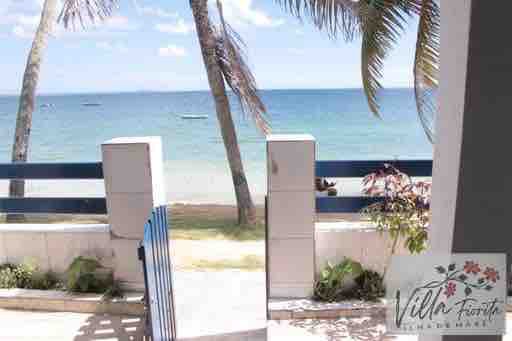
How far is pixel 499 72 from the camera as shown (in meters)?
1.28

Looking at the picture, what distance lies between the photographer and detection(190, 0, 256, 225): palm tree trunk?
5.51 metres

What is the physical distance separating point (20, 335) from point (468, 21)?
10.9 ft

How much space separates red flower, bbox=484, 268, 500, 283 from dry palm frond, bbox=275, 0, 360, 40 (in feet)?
9.23

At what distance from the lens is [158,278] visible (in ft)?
8.05

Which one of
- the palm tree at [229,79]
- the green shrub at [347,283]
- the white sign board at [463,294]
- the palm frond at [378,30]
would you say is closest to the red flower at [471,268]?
the white sign board at [463,294]

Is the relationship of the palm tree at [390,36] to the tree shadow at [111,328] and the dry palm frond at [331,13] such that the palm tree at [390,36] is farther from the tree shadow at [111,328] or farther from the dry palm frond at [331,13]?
the tree shadow at [111,328]

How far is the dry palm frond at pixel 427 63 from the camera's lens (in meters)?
3.27

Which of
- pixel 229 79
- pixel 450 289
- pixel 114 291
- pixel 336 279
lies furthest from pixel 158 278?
pixel 229 79

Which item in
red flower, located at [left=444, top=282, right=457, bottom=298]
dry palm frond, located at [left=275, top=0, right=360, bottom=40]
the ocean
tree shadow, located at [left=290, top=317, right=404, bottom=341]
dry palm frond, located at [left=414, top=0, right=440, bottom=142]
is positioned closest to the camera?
red flower, located at [left=444, top=282, right=457, bottom=298]

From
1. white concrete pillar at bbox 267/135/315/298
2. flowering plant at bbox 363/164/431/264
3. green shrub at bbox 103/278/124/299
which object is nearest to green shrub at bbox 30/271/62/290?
green shrub at bbox 103/278/124/299

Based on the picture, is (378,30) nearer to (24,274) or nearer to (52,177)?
(52,177)

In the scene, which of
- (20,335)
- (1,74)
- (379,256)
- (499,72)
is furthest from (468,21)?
(1,74)

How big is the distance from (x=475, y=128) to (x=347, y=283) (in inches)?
84.0

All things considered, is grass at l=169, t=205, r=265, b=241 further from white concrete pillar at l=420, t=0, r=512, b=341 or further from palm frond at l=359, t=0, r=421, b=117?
white concrete pillar at l=420, t=0, r=512, b=341
